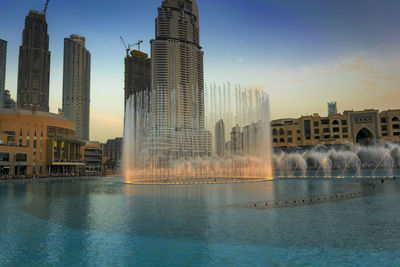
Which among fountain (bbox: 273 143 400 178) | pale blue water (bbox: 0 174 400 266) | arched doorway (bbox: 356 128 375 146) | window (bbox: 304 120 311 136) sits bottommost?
pale blue water (bbox: 0 174 400 266)

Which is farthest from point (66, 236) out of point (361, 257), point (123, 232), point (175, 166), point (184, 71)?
point (184, 71)

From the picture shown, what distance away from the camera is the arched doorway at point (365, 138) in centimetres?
10475

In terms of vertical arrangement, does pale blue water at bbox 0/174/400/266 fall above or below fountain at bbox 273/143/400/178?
below

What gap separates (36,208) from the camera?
806 inches

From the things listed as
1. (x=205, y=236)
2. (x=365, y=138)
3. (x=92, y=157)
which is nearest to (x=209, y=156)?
(x=205, y=236)

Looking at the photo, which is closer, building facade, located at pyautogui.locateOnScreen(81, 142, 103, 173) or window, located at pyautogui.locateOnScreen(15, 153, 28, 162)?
window, located at pyautogui.locateOnScreen(15, 153, 28, 162)

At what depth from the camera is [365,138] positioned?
107562 mm

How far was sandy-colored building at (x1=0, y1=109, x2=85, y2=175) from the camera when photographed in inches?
3174

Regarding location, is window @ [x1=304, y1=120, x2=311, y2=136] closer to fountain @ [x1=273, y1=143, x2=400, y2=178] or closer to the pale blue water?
fountain @ [x1=273, y1=143, x2=400, y2=178]

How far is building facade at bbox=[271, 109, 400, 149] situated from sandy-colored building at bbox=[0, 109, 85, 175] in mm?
74643

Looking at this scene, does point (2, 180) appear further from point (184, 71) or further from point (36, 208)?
point (184, 71)

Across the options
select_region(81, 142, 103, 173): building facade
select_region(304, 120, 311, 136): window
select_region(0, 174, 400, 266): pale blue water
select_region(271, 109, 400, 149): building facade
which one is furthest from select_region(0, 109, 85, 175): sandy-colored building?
select_region(304, 120, 311, 136): window

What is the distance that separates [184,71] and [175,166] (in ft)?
470

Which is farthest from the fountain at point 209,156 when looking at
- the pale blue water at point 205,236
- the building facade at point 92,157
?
the building facade at point 92,157
